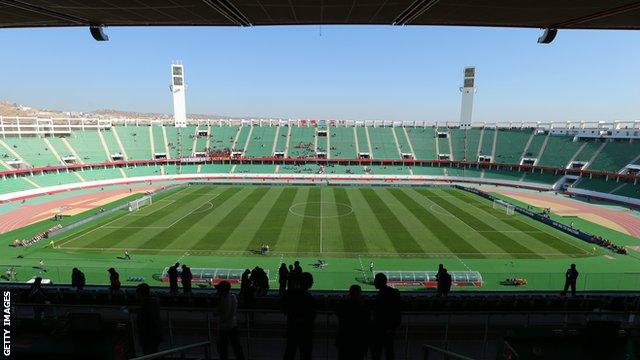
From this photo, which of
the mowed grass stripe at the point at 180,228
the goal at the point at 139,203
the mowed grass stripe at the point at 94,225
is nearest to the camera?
the mowed grass stripe at the point at 180,228

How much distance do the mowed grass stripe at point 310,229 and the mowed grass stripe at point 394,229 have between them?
6.61 m

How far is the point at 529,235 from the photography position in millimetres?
31469

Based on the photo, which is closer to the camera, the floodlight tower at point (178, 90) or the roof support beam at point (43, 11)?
the roof support beam at point (43, 11)

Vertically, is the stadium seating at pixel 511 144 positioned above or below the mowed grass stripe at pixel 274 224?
above

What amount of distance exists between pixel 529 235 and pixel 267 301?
29809 millimetres

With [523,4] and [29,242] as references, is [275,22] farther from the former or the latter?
[29,242]

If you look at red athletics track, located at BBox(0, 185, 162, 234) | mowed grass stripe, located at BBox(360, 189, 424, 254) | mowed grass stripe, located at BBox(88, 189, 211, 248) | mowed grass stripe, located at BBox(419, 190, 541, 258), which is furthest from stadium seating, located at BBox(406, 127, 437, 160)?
red athletics track, located at BBox(0, 185, 162, 234)

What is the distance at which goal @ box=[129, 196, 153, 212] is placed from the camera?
131 feet

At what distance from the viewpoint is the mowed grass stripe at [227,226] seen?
94.7ft

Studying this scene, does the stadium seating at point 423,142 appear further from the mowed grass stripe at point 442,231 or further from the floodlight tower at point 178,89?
the floodlight tower at point 178,89

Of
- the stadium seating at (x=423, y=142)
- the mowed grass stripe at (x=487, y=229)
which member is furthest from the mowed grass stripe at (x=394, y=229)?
the stadium seating at (x=423, y=142)

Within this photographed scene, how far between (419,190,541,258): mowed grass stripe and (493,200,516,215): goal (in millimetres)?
4419

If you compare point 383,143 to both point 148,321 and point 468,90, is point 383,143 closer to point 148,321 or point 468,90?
point 468,90

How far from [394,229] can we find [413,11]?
27894 millimetres
